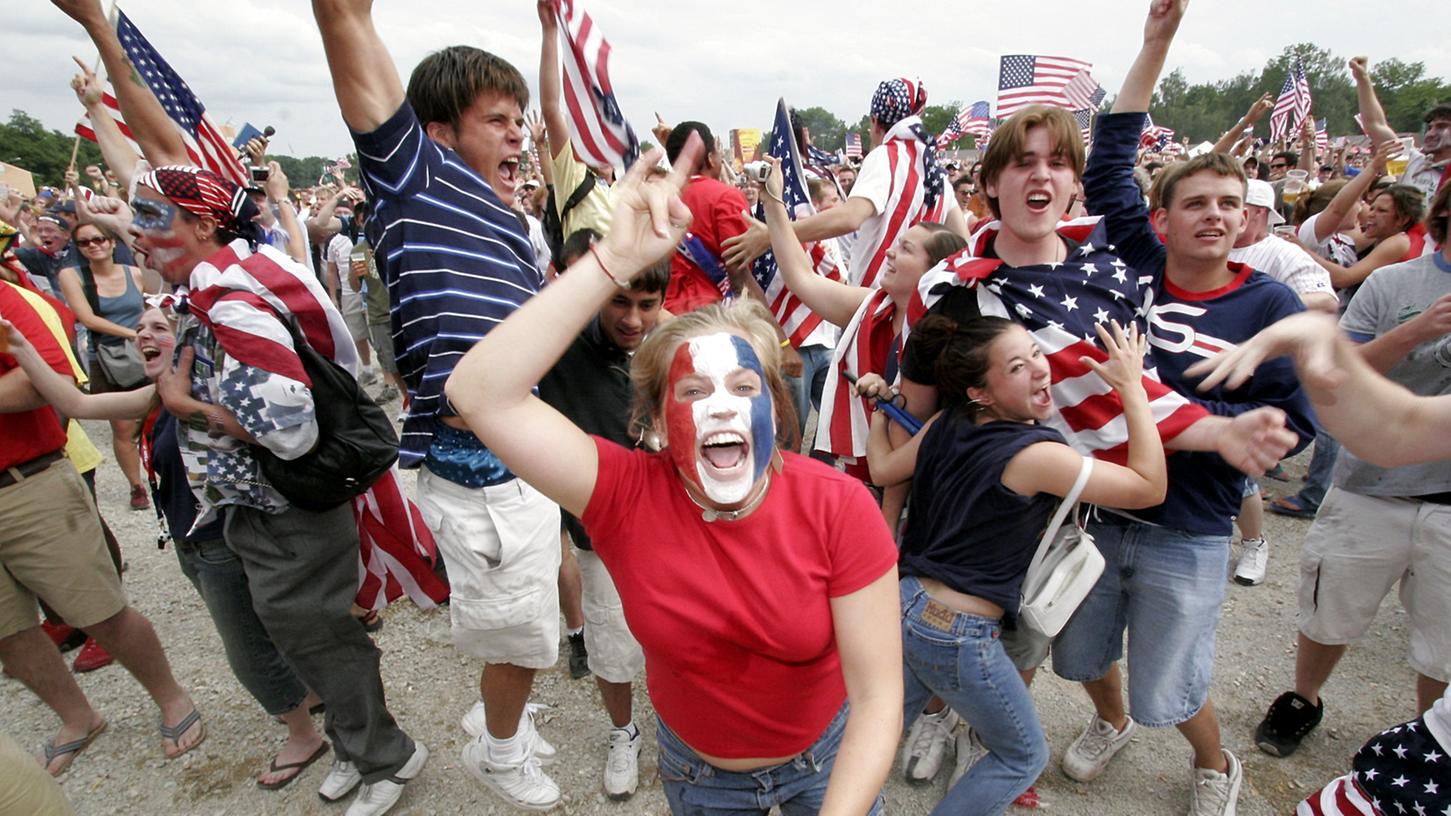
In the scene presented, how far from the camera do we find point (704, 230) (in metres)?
3.66

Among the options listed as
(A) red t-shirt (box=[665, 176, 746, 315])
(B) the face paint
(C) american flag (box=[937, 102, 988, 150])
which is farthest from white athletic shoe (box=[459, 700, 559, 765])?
(C) american flag (box=[937, 102, 988, 150])

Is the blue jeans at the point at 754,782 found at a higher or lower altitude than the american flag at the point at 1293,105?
lower

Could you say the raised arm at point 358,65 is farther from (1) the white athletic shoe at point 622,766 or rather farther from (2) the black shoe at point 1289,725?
(2) the black shoe at point 1289,725

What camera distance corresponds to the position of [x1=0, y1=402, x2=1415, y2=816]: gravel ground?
2809 millimetres

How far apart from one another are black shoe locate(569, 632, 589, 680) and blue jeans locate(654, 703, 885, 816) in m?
1.81

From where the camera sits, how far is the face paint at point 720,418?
57.6 inches

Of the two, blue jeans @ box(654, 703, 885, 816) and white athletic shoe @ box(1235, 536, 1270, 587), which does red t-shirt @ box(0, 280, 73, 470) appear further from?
white athletic shoe @ box(1235, 536, 1270, 587)

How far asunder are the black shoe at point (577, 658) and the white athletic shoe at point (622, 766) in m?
0.64

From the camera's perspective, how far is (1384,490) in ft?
8.68

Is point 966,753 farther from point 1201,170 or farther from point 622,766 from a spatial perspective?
point 1201,170

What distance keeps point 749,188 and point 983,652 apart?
9.03m

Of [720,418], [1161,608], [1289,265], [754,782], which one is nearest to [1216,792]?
[1161,608]

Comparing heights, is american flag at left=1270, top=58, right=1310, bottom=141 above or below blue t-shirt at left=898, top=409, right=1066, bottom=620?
above

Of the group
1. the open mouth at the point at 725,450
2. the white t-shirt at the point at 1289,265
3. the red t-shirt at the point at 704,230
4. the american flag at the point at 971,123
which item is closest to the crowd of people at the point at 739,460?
the open mouth at the point at 725,450
